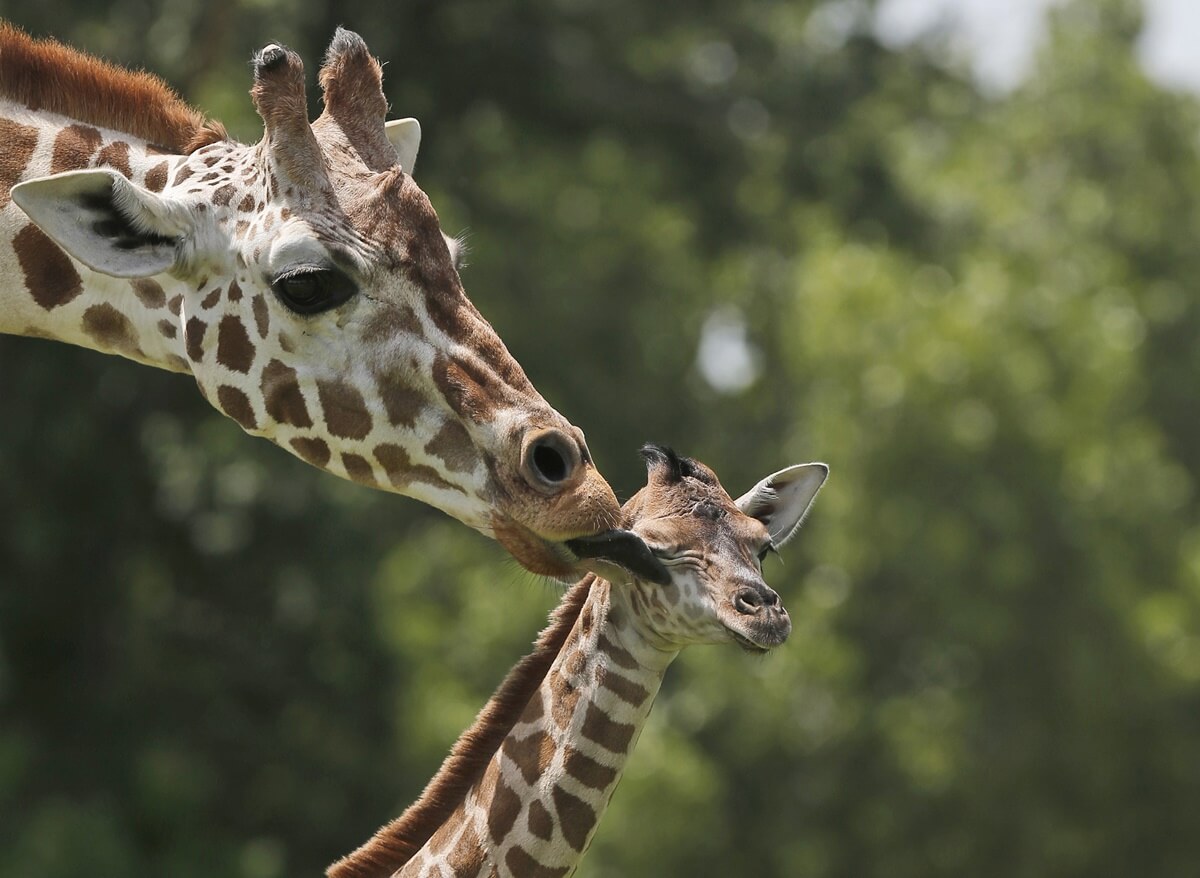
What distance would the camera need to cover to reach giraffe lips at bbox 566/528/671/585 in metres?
5.70

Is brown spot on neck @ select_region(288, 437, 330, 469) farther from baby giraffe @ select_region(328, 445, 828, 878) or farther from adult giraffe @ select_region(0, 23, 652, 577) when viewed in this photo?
baby giraffe @ select_region(328, 445, 828, 878)

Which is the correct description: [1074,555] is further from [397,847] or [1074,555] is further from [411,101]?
[397,847]

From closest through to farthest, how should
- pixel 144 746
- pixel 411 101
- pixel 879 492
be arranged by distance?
1. pixel 144 746
2. pixel 411 101
3. pixel 879 492

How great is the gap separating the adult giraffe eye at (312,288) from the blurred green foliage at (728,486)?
15.9 metres

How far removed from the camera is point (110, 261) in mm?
5965

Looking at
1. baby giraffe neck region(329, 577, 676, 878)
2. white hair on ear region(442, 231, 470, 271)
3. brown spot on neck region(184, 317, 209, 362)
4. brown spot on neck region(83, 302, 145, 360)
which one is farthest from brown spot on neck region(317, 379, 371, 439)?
baby giraffe neck region(329, 577, 676, 878)

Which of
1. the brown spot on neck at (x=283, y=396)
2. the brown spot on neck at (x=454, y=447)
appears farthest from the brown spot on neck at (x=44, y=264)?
the brown spot on neck at (x=454, y=447)

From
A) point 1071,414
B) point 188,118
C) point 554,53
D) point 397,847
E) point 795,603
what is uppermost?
point 1071,414

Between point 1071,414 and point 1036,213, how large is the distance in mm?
13828

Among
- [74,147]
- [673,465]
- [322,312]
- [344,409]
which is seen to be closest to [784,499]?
[673,465]

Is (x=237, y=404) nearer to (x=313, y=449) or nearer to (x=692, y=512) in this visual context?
(x=313, y=449)

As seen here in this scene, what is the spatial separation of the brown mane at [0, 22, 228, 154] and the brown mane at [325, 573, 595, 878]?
2.03 meters

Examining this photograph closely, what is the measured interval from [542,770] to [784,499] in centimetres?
123

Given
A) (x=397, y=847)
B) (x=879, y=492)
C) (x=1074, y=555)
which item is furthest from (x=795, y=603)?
(x=397, y=847)
